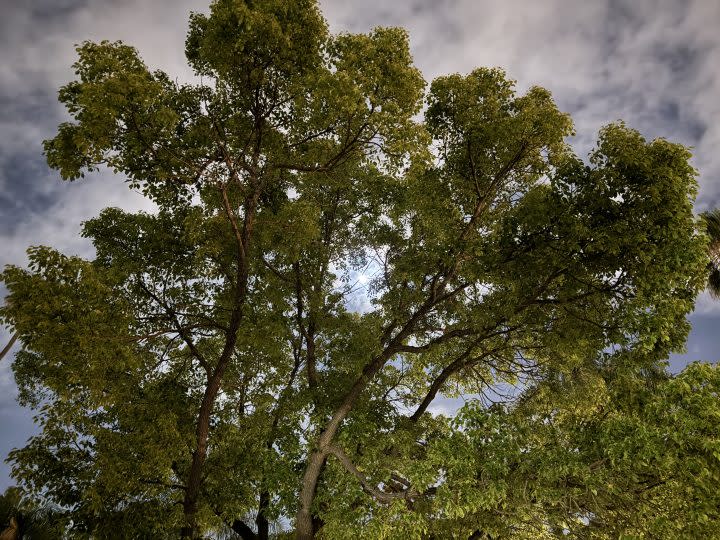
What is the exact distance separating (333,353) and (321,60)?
298 inches

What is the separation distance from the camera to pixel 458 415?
9234mm

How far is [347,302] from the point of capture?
1438 cm

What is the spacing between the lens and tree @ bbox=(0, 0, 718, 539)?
8430mm

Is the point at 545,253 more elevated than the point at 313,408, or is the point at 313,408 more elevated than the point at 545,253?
the point at 545,253

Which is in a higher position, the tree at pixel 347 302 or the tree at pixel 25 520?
the tree at pixel 347 302

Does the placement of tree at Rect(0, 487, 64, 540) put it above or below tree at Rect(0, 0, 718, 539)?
below

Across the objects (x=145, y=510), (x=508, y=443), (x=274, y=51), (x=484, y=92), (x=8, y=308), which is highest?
(x=484, y=92)

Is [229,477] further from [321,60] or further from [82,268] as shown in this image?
[321,60]

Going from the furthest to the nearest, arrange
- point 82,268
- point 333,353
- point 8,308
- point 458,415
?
point 333,353 < point 458,415 < point 82,268 < point 8,308

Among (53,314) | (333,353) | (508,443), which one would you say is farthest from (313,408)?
(53,314)

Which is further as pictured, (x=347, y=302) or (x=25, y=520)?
(x=347, y=302)

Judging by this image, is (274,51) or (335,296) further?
(335,296)

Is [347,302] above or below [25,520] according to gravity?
above

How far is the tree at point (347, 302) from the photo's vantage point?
843 cm
